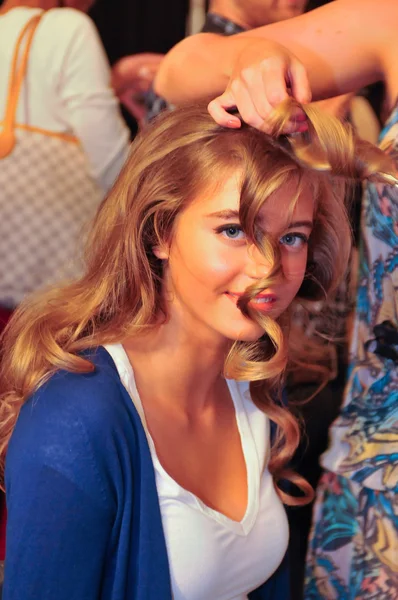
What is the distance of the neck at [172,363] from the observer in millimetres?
949

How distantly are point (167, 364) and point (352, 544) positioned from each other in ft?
1.16

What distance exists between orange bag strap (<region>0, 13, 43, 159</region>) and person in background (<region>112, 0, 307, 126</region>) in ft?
0.64

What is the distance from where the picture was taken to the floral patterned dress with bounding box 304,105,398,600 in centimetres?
91

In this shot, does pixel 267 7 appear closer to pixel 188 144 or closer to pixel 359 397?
pixel 188 144

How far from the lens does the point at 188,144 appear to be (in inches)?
35.9

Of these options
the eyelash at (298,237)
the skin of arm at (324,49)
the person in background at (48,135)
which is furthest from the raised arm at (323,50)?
the person in background at (48,135)

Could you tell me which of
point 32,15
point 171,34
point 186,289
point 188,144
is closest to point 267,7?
point 171,34

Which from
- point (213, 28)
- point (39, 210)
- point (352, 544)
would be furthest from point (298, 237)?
point (39, 210)

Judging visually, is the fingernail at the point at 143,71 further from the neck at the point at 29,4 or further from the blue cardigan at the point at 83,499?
the blue cardigan at the point at 83,499

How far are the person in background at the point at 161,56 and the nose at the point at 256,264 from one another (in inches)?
21.0

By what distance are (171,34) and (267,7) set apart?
0.25 metres

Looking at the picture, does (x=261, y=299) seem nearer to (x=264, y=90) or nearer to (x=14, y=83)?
(x=264, y=90)

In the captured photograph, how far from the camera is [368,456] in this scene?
935mm

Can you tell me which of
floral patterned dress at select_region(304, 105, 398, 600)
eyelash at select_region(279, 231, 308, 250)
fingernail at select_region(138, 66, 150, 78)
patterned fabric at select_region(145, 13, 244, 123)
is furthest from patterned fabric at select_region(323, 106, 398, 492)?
fingernail at select_region(138, 66, 150, 78)
